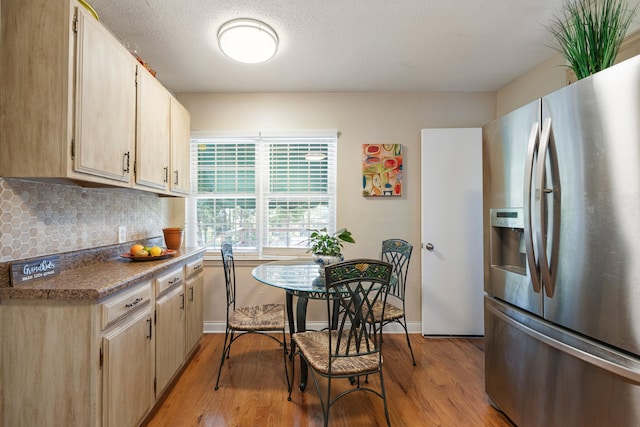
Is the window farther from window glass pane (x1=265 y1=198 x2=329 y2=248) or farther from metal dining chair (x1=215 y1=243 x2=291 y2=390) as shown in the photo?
metal dining chair (x1=215 y1=243 x2=291 y2=390)

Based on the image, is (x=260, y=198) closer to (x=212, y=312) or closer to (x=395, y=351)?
(x=212, y=312)

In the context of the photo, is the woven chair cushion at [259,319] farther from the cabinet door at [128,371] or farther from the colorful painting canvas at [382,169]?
the colorful painting canvas at [382,169]

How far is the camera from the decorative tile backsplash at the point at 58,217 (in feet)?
4.57

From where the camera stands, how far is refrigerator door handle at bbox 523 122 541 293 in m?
1.43

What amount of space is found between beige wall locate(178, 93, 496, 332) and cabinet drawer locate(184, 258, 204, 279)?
3.09ft

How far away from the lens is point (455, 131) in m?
3.01

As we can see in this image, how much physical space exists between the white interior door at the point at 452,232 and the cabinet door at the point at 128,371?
257 centimetres

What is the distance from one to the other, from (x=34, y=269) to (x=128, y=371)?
0.71 metres

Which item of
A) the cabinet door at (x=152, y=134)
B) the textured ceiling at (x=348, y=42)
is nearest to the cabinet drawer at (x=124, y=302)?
the cabinet door at (x=152, y=134)

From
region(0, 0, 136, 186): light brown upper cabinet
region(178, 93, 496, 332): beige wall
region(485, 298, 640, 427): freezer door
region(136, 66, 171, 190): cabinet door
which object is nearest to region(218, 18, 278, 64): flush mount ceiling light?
region(136, 66, 171, 190): cabinet door

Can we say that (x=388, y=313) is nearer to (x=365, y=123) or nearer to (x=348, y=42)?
(x=365, y=123)

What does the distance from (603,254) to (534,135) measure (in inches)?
25.2

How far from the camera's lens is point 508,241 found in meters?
1.79

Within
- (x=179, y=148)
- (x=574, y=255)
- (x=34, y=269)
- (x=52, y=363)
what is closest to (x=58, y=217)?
(x=34, y=269)
